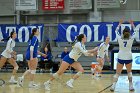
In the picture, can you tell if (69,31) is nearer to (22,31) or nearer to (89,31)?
(89,31)

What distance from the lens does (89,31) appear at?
25.5 meters

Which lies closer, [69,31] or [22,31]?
[69,31]

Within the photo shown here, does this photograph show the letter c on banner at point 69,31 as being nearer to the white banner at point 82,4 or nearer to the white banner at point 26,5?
the white banner at point 82,4

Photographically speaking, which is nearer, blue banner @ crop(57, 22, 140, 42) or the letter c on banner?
blue banner @ crop(57, 22, 140, 42)

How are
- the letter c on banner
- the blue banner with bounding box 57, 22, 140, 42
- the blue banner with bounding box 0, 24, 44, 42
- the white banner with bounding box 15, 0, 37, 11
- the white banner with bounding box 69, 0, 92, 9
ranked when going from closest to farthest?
the blue banner with bounding box 57, 22, 140, 42 → the letter c on banner → the blue banner with bounding box 0, 24, 44, 42 → the white banner with bounding box 69, 0, 92, 9 → the white banner with bounding box 15, 0, 37, 11

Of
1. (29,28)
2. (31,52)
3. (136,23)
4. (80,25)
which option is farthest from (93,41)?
(31,52)

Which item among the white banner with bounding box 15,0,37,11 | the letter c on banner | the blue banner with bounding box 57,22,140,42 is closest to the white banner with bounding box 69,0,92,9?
the blue banner with bounding box 57,22,140,42

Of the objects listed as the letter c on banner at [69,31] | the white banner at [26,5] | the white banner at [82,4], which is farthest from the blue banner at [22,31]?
the white banner at [82,4]

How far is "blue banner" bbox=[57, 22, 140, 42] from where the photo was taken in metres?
25.3

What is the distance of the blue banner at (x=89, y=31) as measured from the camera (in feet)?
82.9

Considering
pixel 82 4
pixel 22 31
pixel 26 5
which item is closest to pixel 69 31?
pixel 82 4

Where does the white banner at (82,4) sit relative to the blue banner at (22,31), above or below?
above

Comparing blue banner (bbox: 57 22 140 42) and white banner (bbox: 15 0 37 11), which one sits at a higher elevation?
white banner (bbox: 15 0 37 11)

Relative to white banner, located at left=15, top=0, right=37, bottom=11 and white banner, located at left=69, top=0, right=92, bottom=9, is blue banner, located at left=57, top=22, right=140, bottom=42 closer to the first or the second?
white banner, located at left=69, top=0, right=92, bottom=9
